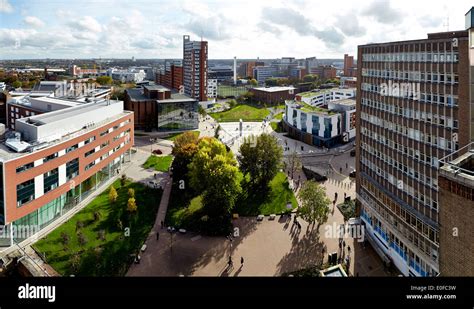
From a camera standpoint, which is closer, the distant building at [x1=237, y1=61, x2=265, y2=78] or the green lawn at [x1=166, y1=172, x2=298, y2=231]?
the green lawn at [x1=166, y1=172, x2=298, y2=231]

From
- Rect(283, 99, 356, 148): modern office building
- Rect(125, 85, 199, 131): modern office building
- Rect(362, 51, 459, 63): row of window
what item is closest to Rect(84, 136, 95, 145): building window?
Rect(362, 51, 459, 63): row of window

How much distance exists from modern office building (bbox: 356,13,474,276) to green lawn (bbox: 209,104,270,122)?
38.8 m

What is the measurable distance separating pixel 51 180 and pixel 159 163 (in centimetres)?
1284

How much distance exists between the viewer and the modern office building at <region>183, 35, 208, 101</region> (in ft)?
217

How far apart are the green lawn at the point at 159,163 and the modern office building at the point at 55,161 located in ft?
11.1

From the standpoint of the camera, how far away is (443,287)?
5391mm

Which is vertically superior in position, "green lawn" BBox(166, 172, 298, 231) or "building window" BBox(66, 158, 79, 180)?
"building window" BBox(66, 158, 79, 180)

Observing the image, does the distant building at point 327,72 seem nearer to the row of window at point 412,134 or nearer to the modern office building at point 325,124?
the modern office building at point 325,124

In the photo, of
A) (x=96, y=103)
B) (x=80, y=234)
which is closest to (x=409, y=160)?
(x=80, y=234)

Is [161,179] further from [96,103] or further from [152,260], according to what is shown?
[152,260]

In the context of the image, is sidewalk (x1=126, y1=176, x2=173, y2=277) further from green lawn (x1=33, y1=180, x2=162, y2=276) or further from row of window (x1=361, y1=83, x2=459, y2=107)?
row of window (x1=361, y1=83, x2=459, y2=107)

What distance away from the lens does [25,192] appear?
62.7 ft

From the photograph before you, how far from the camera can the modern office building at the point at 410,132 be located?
45.5 ft

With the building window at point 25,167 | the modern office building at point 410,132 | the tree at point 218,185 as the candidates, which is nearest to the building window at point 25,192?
the building window at point 25,167
